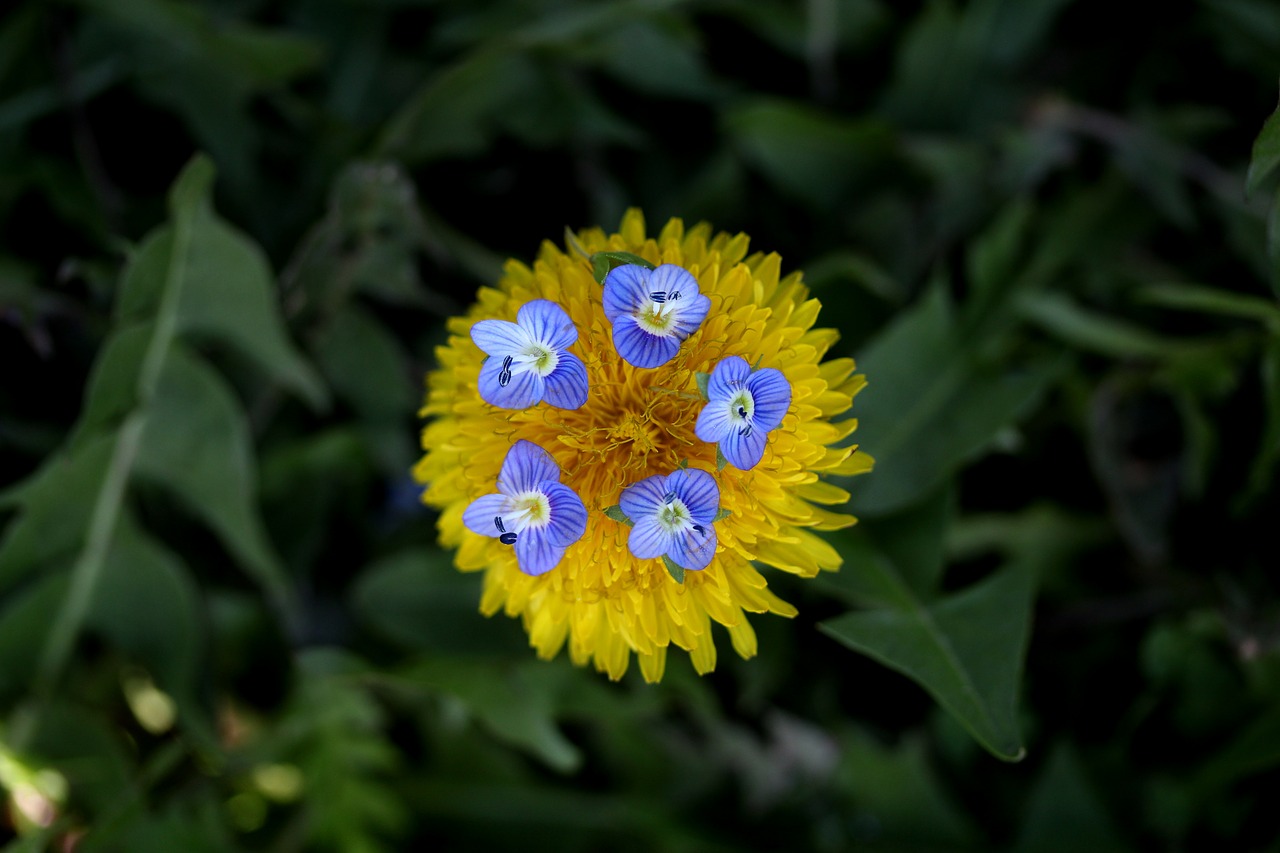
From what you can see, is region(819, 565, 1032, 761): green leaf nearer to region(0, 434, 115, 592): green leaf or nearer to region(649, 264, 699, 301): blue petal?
region(649, 264, 699, 301): blue petal

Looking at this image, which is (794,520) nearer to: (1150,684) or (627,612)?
(627,612)

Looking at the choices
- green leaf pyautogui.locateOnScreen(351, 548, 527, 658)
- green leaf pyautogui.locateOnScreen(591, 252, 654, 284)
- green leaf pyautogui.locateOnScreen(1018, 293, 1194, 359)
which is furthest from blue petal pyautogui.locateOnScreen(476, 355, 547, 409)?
green leaf pyautogui.locateOnScreen(1018, 293, 1194, 359)

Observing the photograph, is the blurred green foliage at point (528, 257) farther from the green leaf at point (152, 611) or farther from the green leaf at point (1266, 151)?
the green leaf at point (1266, 151)

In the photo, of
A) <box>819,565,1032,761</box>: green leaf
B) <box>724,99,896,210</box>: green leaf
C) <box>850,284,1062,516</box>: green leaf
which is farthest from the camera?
<box>724,99,896,210</box>: green leaf

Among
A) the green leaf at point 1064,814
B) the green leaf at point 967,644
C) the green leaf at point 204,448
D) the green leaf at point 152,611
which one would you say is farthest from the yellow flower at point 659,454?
the green leaf at point 1064,814

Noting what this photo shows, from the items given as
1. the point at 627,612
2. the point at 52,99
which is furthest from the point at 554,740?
the point at 52,99

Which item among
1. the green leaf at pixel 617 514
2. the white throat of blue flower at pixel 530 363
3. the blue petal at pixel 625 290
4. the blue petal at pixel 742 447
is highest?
the blue petal at pixel 625 290
